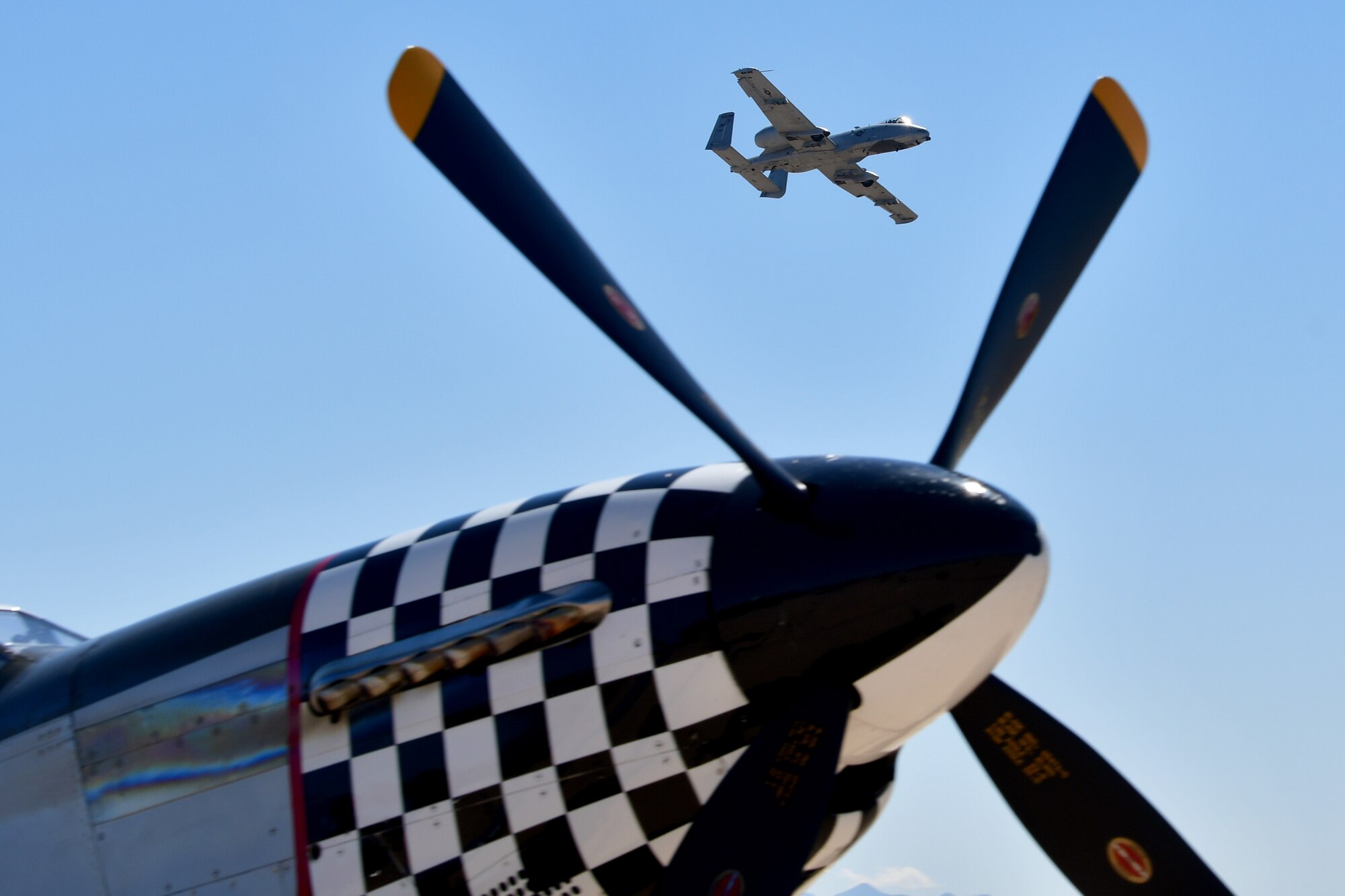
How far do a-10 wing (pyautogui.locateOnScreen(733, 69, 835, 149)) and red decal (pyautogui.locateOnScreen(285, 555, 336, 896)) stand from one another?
3817cm

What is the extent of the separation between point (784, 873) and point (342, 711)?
6.46 ft

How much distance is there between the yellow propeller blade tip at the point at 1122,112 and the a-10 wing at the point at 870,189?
130 feet

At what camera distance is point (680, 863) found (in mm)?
4992

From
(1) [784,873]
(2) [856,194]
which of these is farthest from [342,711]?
(2) [856,194]

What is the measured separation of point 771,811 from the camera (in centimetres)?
514

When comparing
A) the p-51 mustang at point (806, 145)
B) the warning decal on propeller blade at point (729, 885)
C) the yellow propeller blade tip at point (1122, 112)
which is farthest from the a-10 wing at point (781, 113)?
the warning decal on propeller blade at point (729, 885)

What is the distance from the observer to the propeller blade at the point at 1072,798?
613 centimetres

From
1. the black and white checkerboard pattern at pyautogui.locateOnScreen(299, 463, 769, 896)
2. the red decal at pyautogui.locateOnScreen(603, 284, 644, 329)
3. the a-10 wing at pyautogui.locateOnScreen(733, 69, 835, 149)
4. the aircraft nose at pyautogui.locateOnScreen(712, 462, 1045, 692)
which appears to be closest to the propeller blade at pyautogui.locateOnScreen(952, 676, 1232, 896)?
the aircraft nose at pyautogui.locateOnScreen(712, 462, 1045, 692)

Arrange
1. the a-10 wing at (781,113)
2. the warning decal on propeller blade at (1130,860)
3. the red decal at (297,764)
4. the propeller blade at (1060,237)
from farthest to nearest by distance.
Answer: the a-10 wing at (781,113), the propeller blade at (1060,237), the warning decal on propeller blade at (1130,860), the red decal at (297,764)

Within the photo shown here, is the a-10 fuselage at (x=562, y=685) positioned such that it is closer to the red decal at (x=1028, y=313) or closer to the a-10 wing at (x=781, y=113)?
the red decal at (x=1028, y=313)

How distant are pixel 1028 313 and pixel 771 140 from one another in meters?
38.8

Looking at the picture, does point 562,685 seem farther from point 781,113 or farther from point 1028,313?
point 781,113

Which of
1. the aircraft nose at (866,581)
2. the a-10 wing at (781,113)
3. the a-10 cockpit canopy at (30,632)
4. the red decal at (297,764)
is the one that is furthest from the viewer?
the a-10 wing at (781,113)

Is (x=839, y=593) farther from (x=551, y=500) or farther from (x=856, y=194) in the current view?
(x=856, y=194)
